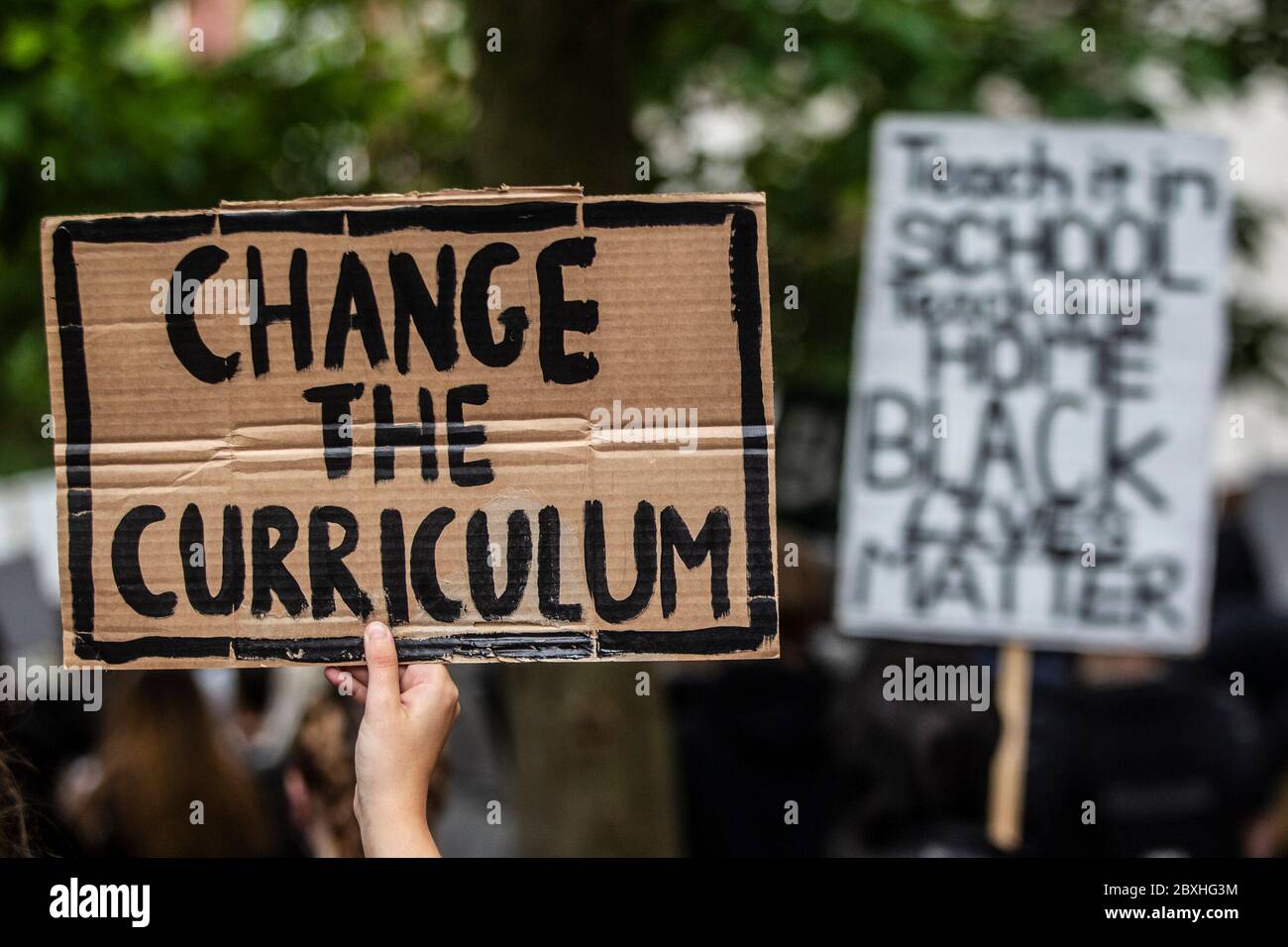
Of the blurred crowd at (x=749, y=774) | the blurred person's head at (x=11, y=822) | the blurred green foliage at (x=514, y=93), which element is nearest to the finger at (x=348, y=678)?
the blurred person's head at (x=11, y=822)

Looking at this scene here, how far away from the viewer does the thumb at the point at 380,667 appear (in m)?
1.79

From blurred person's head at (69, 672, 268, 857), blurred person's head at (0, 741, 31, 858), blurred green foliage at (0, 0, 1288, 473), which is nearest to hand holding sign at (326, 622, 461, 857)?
blurred person's head at (0, 741, 31, 858)

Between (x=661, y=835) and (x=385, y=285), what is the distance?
7.77 ft

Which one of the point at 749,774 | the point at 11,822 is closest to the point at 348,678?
the point at 11,822

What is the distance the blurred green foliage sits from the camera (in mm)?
3770

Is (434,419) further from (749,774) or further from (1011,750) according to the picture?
(749,774)

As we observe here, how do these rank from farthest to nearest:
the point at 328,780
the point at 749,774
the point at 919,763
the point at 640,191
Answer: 1. the point at 749,774
2. the point at 640,191
3. the point at 919,763
4. the point at 328,780

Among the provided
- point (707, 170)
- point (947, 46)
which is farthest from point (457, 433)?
point (707, 170)

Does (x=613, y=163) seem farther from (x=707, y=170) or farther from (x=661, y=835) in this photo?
(x=661, y=835)

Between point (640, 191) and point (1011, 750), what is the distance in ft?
5.70

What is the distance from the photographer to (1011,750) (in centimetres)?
338

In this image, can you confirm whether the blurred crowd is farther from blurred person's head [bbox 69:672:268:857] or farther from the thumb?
the thumb

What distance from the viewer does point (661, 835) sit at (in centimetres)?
387
